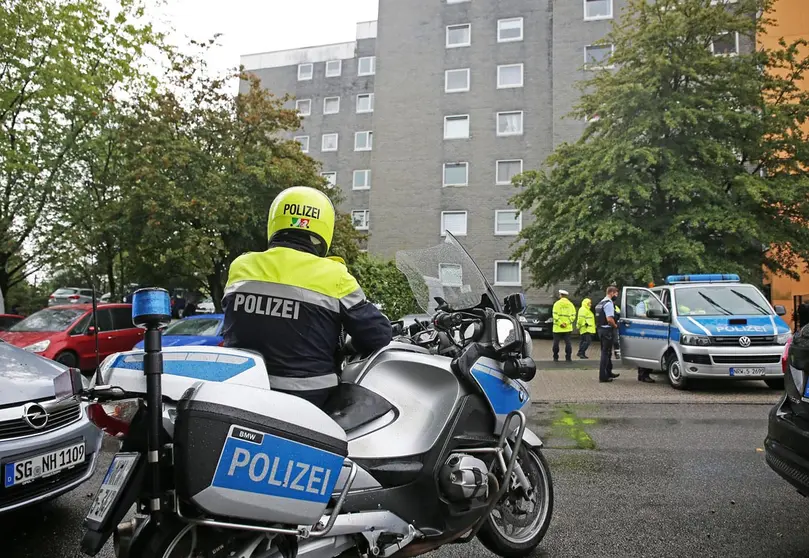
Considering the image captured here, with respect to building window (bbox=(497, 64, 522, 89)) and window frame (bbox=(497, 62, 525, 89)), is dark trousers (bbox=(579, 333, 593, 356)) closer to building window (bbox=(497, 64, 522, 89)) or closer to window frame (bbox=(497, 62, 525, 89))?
window frame (bbox=(497, 62, 525, 89))

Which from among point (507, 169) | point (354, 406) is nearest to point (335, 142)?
point (507, 169)

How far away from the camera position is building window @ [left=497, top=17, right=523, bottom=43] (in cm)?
3438

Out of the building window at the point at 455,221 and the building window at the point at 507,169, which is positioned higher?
the building window at the point at 507,169

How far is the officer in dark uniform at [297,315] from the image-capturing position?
269cm

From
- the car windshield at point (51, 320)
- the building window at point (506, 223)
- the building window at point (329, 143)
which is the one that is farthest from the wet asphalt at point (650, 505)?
the building window at point (329, 143)

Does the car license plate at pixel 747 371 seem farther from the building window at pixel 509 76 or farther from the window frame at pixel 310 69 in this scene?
the window frame at pixel 310 69

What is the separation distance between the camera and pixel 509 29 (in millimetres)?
34562

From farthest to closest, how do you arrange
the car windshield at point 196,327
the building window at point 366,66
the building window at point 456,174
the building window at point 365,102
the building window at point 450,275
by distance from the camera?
the building window at point 366,66 → the building window at point 365,102 → the building window at point 456,174 → the car windshield at point 196,327 → the building window at point 450,275

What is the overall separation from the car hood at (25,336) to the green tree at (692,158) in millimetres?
15573

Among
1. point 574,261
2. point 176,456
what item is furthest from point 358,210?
point 176,456

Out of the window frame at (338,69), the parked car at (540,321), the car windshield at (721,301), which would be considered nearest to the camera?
the car windshield at (721,301)

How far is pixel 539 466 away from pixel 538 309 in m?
23.9

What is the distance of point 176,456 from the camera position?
205cm

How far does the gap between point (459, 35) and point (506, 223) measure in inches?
433
